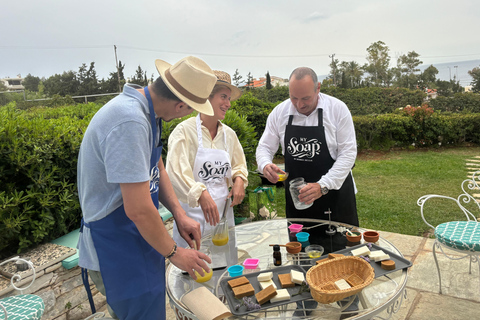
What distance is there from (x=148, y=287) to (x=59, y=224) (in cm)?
189

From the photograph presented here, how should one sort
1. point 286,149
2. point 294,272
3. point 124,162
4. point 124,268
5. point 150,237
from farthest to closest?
point 286,149 < point 294,272 < point 124,268 < point 150,237 < point 124,162

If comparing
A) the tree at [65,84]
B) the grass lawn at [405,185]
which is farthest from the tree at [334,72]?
the tree at [65,84]

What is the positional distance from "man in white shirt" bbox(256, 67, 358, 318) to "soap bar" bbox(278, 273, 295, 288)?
32.0 inches

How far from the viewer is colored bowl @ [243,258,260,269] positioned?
203cm

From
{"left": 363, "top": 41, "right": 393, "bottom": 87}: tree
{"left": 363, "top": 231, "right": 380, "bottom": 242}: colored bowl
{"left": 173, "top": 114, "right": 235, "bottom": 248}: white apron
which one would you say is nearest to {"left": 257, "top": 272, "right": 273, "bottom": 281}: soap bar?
{"left": 363, "top": 231, "right": 380, "bottom": 242}: colored bowl

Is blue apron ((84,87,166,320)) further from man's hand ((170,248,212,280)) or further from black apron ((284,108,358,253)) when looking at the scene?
black apron ((284,108,358,253))

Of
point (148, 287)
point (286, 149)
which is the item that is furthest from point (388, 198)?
point (148, 287)

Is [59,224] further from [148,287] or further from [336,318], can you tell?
[336,318]

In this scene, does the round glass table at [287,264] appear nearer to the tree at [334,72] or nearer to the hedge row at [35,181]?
the hedge row at [35,181]

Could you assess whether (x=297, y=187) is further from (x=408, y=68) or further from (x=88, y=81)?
(x=88, y=81)

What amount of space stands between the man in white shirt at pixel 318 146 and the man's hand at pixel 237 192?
224 mm

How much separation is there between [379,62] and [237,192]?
23.6m

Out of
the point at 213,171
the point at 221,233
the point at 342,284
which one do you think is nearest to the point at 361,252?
the point at 342,284

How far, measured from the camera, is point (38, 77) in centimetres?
4266
